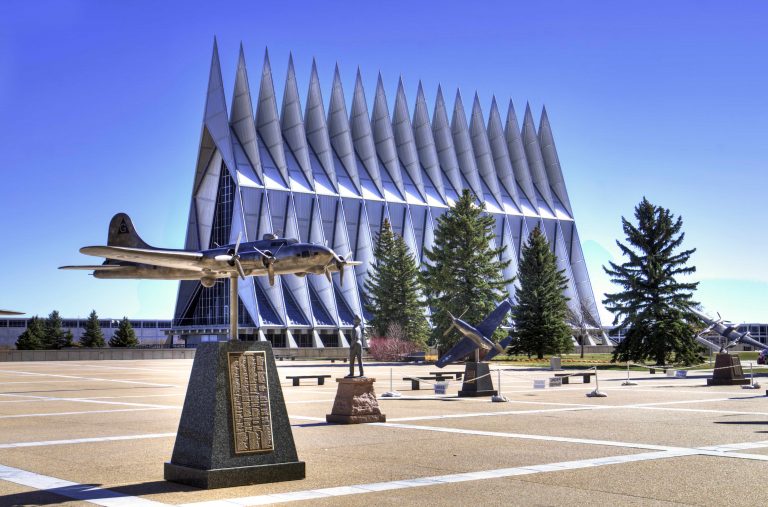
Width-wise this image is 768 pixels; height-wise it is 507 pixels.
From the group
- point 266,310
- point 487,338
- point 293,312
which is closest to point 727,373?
point 487,338

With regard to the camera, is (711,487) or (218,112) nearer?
(711,487)

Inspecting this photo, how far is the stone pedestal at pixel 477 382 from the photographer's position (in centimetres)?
2350

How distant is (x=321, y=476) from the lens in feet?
30.9

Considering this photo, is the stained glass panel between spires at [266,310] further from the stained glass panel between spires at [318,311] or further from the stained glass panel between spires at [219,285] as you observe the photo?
the stained glass panel between spires at [318,311]

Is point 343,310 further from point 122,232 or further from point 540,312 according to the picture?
point 122,232

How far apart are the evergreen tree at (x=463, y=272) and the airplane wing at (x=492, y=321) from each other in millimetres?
25178

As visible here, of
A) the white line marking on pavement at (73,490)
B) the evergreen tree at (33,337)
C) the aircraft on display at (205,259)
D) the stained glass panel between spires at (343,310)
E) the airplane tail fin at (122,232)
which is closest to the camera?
the white line marking on pavement at (73,490)

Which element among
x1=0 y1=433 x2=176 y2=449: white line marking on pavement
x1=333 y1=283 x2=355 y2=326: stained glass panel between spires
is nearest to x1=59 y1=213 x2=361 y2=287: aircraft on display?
x1=0 y1=433 x2=176 y2=449: white line marking on pavement

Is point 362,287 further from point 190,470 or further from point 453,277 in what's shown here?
point 190,470

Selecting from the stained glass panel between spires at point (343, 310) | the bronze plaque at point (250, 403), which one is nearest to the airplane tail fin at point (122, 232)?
the bronze plaque at point (250, 403)

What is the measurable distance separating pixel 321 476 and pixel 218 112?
69.4 m

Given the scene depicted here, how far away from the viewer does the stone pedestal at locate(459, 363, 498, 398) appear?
2350 centimetres

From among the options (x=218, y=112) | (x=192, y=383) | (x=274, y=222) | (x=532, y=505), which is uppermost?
(x=218, y=112)

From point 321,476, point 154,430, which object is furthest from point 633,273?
point 321,476
